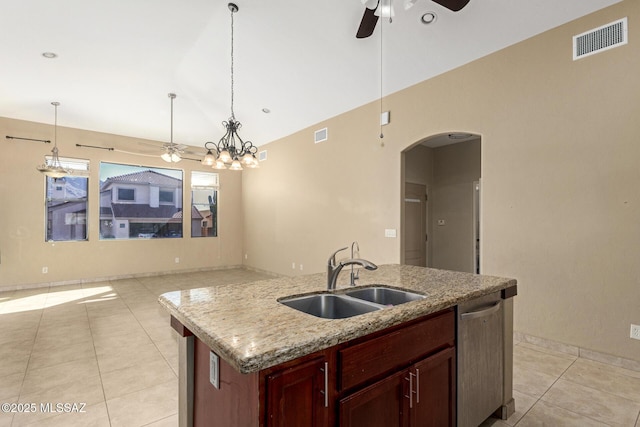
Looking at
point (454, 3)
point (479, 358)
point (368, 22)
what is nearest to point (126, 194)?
point (368, 22)

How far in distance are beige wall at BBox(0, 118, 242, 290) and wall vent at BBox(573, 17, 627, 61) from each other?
7658 millimetres

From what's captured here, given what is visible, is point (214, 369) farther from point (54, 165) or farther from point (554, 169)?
point (54, 165)

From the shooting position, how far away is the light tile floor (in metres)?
2.20

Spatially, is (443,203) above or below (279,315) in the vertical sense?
above

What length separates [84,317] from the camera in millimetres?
4398

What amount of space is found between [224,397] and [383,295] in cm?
114

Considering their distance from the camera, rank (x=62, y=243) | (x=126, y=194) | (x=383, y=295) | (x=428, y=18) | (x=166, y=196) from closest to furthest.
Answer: (x=383, y=295), (x=428, y=18), (x=62, y=243), (x=126, y=194), (x=166, y=196)

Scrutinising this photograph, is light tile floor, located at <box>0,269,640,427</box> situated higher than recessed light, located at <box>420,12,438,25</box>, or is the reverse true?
recessed light, located at <box>420,12,438,25</box>

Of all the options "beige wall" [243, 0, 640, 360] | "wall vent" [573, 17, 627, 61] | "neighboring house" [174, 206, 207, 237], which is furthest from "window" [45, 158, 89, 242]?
"wall vent" [573, 17, 627, 61]

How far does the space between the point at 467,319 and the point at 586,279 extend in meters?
2.18

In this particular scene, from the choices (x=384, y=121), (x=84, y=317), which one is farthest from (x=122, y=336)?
(x=384, y=121)

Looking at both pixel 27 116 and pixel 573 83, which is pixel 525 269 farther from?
pixel 27 116

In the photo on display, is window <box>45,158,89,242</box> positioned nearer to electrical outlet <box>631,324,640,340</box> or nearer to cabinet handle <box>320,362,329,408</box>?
cabinet handle <box>320,362,329,408</box>

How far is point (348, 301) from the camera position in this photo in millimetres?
1822
